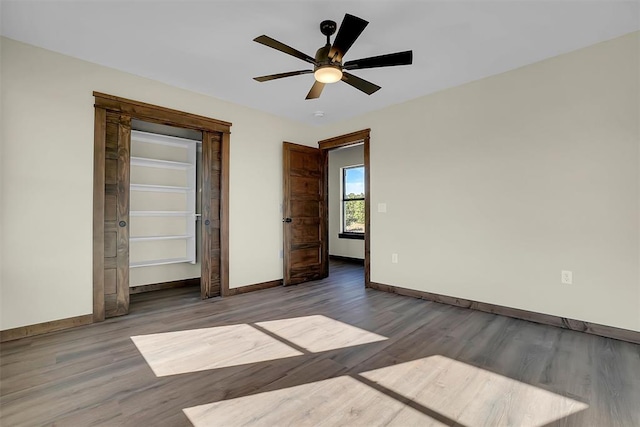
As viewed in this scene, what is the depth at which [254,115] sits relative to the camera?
4262 millimetres

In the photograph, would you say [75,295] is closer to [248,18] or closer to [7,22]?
[7,22]

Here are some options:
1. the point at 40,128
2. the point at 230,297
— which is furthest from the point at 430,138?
the point at 40,128

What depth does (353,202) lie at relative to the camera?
Result: 6.85m

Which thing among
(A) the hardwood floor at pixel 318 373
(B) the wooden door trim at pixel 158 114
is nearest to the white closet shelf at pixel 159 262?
(A) the hardwood floor at pixel 318 373

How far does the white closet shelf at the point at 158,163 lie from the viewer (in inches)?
159

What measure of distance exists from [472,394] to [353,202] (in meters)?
5.28

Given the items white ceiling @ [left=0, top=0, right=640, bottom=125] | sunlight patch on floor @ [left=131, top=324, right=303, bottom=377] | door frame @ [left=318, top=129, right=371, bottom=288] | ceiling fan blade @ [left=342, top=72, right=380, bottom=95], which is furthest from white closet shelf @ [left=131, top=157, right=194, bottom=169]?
ceiling fan blade @ [left=342, top=72, right=380, bottom=95]

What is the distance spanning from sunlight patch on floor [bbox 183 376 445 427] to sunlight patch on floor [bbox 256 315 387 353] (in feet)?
1.88

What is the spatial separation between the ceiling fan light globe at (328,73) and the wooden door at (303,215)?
2.21 meters

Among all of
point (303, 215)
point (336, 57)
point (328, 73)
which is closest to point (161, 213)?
point (303, 215)

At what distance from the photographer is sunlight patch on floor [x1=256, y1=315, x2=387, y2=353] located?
94.7 inches

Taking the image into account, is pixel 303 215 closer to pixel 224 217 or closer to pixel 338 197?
pixel 224 217

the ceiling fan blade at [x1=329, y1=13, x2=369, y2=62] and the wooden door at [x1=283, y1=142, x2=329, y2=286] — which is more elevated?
the ceiling fan blade at [x1=329, y1=13, x2=369, y2=62]

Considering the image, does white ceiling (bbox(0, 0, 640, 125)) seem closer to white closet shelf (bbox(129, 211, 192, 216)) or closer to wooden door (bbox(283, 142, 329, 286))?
wooden door (bbox(283, 142, 329, 286))
